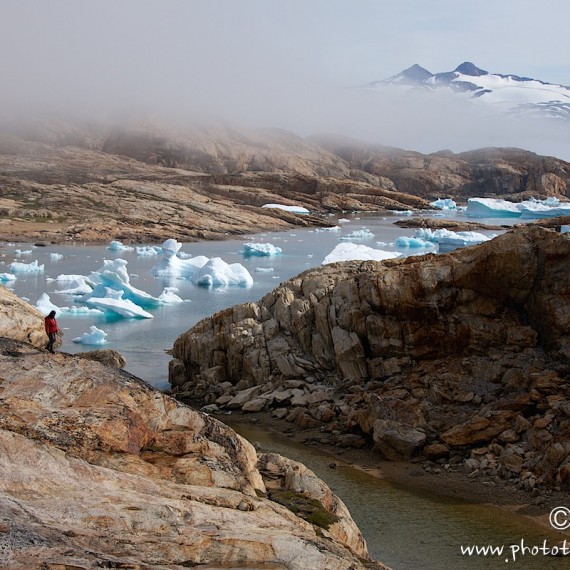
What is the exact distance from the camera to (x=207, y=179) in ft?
390

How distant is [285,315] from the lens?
27297mm

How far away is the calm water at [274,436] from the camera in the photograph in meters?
16.0

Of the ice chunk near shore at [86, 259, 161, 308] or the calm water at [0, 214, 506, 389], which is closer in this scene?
the calm water at [0, 214, 506, 389]

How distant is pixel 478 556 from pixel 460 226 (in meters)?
79.2

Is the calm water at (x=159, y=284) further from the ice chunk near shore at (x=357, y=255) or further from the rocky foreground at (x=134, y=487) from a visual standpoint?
the rocky foreground at (x=134, y=487)

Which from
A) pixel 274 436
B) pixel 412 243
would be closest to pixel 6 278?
pixel 274 436

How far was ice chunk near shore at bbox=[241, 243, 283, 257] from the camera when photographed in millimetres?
65562

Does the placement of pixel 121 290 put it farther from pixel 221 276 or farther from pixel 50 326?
pixel 50 326

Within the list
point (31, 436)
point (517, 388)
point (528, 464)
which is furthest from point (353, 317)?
point (31, 436)

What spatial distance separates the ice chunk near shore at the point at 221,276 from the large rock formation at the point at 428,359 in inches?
838

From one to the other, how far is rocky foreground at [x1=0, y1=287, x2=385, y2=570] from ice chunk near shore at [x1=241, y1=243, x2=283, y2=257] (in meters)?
51.5

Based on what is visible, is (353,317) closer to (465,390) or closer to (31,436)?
(465,390)

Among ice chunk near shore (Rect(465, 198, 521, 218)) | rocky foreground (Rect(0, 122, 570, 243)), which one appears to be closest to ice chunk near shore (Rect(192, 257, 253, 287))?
rocky foreground (Rect(0, 122, 570, 243))

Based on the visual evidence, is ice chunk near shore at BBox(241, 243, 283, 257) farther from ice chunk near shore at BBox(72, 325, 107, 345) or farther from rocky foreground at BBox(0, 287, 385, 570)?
rocky foreground at BBox(0, 287, 385, 570)
